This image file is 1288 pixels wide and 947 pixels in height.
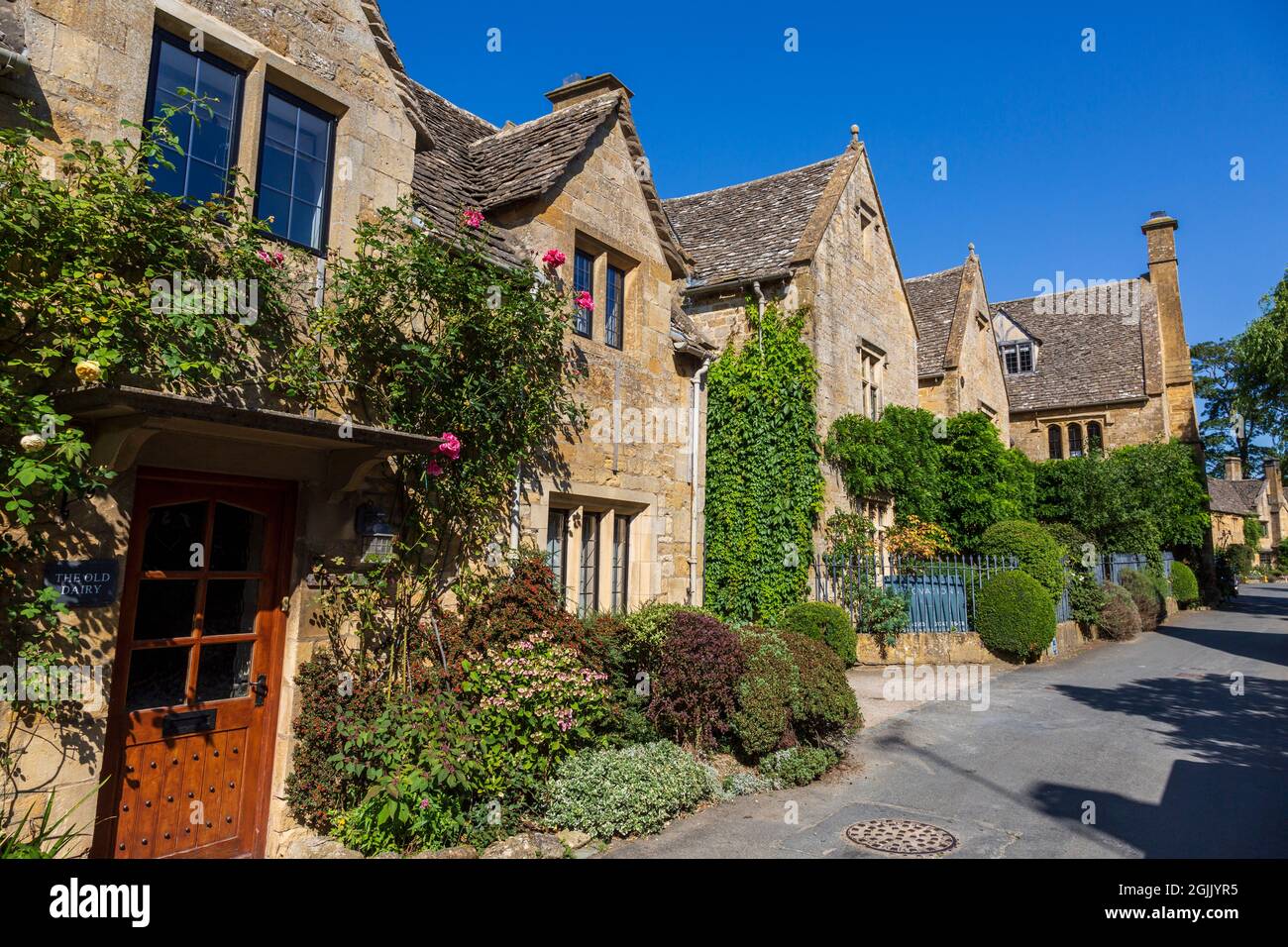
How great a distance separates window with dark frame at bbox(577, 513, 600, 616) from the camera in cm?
870

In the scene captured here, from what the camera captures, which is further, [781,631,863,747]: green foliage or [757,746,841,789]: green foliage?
[781,631,863,747]: green foliage

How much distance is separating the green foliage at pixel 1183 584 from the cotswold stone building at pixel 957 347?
9.59 metres

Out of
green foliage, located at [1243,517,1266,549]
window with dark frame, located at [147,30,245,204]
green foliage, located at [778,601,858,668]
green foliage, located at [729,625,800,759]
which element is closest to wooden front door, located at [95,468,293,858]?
window with dark frame, located at [147,30,245,204]

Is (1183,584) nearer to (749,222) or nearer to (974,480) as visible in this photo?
(974,480)

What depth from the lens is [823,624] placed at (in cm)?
1311

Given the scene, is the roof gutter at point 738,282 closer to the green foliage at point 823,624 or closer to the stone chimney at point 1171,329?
the green foliage at point 823,624

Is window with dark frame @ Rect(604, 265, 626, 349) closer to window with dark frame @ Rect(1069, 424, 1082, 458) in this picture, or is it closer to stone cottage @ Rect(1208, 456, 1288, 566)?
window with dark frame @ Rect(1069, 424, 1082, 458)

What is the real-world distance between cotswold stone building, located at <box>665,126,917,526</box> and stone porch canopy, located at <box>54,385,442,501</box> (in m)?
9.41

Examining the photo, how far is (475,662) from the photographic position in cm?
631

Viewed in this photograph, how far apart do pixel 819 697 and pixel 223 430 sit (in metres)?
6.23

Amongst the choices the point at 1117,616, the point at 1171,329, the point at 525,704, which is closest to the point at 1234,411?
the point at 1171,329
